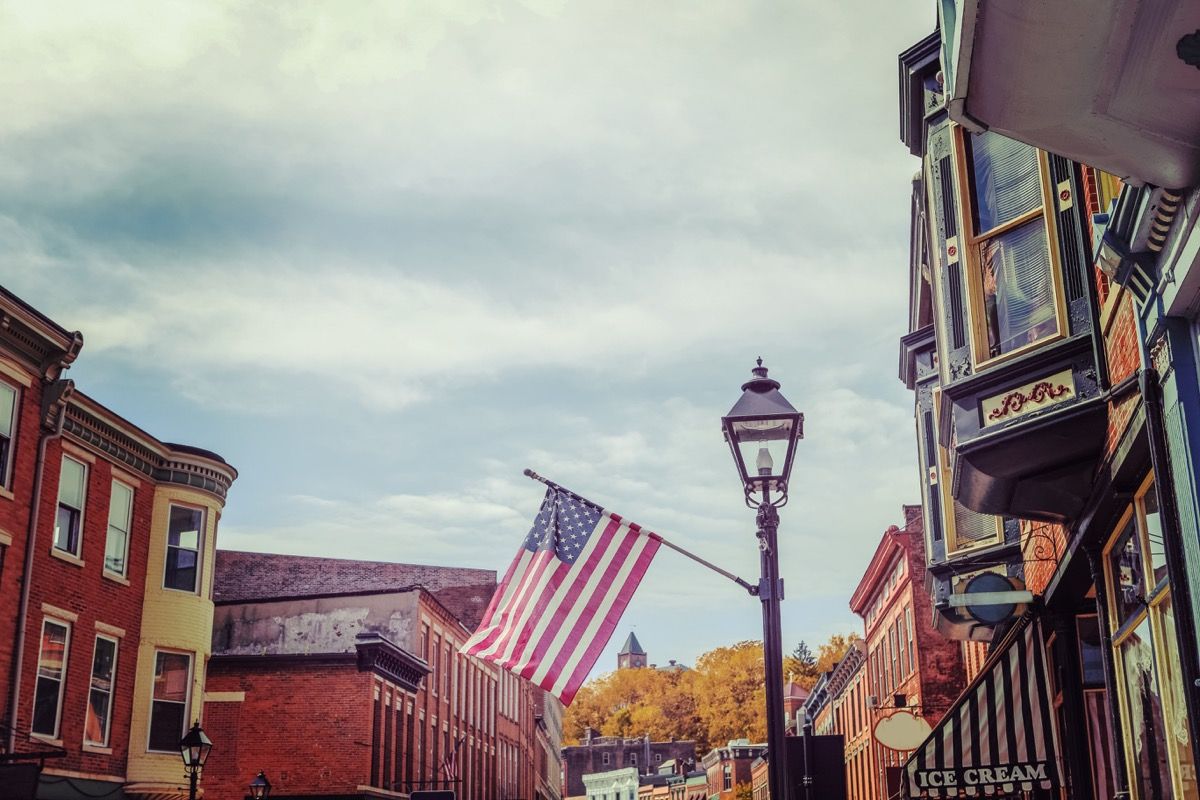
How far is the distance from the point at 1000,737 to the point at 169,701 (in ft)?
70.9

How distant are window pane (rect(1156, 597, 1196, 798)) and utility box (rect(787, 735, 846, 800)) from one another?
2.42m

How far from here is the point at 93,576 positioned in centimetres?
2691

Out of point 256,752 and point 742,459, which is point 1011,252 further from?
point 256,752

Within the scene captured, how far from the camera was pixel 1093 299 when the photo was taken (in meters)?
9.53

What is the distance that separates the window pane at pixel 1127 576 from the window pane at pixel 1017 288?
1.83 meters

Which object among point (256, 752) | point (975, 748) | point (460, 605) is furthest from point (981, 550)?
point (460, 605)

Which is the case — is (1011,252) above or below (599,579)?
above

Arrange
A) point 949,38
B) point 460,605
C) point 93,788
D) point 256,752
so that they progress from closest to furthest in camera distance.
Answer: point 949,38 → point 93,788 → point 256,752 → point 460,605

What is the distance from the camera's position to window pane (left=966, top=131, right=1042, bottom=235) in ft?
36.5

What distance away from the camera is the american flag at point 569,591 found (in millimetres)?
13492

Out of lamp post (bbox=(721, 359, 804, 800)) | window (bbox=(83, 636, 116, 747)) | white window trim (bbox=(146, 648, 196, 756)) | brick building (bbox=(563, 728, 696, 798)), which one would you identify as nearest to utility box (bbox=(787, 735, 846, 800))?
lamp post (bbox=(721, 359, 804, 800))

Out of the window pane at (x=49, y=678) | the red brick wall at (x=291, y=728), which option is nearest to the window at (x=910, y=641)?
the red brick wall at (x=291, y=728)

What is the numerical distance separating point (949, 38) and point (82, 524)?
950 inches

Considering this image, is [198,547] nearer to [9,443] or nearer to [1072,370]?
[9,443]
